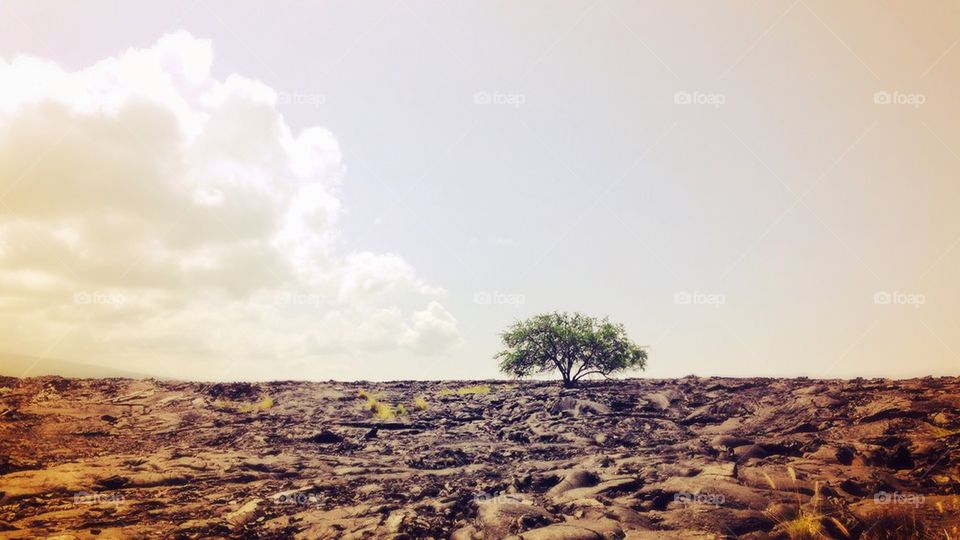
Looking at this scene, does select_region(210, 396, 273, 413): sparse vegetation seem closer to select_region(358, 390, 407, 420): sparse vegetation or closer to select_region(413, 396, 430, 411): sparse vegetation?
select_region(358, 390, 407, 420): sparse vegetation

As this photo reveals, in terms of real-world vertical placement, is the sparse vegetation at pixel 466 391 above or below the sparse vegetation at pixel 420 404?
above

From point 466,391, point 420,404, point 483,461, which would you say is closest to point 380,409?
point 420,404

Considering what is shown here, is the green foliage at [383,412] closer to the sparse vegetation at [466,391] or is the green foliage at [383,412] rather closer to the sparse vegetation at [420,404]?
the sparse vegetation at [420,404]

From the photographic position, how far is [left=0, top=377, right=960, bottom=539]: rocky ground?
1041cm

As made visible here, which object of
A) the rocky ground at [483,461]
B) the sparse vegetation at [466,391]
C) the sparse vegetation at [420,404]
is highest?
the sparse vegetation at [466,391]

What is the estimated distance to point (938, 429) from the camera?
553 inches

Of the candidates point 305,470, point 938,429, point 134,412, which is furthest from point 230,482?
point 938,429

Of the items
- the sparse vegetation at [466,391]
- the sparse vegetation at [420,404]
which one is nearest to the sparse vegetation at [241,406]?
the sparse vegetation at [420,404]

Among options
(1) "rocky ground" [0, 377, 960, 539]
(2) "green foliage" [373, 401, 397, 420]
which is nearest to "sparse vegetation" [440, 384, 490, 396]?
(1) "rocky ground" [0, 377, 960, 539]

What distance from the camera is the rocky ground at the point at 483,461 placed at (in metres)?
10.4

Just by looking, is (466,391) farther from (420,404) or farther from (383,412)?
(383,412)

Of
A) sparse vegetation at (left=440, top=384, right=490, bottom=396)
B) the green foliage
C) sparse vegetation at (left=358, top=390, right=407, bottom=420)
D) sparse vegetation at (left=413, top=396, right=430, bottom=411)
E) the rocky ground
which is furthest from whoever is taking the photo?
sparse vegetation at (left=440, top=384, right=490, bottom=396)

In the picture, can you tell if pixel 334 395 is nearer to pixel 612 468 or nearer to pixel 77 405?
pixel 77 405

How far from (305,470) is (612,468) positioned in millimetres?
8746
